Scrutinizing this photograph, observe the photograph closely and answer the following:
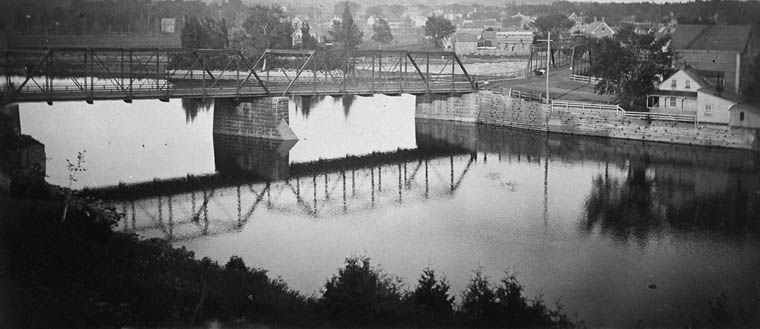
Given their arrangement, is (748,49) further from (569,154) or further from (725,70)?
(569,154)

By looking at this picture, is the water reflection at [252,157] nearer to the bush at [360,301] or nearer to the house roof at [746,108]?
the bush at [360,301]

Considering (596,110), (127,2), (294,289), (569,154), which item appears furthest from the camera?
(127,2)

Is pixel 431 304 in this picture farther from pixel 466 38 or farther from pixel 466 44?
pixel 466 38

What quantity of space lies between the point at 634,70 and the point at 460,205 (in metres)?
21.7

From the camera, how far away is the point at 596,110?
48.9 metres

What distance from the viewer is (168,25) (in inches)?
3711

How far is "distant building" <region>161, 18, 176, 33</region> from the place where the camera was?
92.7 meters

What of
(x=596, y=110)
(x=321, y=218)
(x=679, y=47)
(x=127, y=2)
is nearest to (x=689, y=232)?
(x=321, y=218)

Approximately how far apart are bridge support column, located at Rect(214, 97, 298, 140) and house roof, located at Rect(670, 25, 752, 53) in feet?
84.7

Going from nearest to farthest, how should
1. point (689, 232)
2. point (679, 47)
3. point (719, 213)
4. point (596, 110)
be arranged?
point (689, 232)
point (719, 213)
point (596, 110)
point (679, 47)

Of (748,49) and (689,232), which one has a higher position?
(748,49)

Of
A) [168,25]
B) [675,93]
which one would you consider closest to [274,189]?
[675,93]

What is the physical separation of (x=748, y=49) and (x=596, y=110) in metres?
10.5

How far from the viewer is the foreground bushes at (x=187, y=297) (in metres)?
16.1
